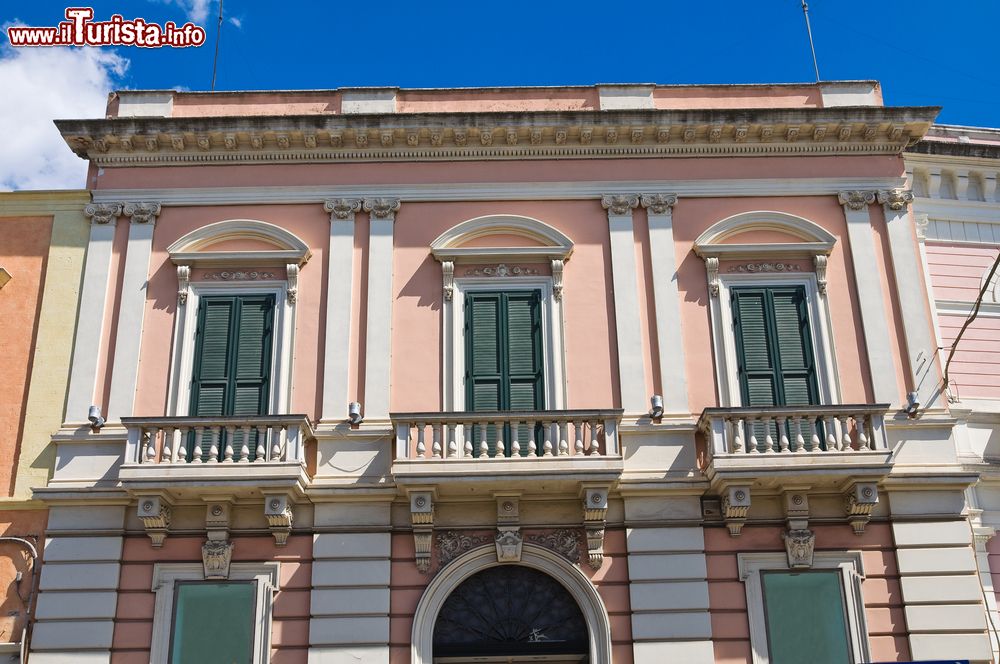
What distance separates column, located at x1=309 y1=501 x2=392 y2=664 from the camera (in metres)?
13.5

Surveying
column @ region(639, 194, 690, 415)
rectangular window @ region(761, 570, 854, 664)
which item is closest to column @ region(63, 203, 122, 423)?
column @ region(639, 194, 690, 415)

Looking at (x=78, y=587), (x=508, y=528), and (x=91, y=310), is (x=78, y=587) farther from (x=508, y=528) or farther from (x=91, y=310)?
(x=508, y=528)

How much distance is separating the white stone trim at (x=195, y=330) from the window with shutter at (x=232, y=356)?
8 centimetres

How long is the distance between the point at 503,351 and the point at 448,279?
140cm

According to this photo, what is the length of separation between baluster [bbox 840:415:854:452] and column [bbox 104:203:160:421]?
9.84 metres

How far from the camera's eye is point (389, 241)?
1592 cm

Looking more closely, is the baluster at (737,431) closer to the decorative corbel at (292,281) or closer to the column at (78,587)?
the decorative corbel at (292,281)

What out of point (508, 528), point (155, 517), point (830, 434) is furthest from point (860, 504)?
point (155, 517)

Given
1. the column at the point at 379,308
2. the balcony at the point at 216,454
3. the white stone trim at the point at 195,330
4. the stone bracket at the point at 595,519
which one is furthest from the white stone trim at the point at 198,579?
the stone bracket at the point at 595,519

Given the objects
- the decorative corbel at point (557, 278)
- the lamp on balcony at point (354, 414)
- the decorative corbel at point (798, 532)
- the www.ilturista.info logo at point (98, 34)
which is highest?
the www.ilturista.info logo at point (98, 34)

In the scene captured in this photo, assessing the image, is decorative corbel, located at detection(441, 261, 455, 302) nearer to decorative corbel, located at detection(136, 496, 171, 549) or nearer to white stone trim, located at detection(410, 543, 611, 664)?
white stone trim, located at detection(410, 543, 611, 664)

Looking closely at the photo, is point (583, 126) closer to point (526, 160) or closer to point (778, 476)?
point (526, 160)

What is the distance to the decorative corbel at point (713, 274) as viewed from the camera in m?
15.6

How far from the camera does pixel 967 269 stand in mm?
16719
